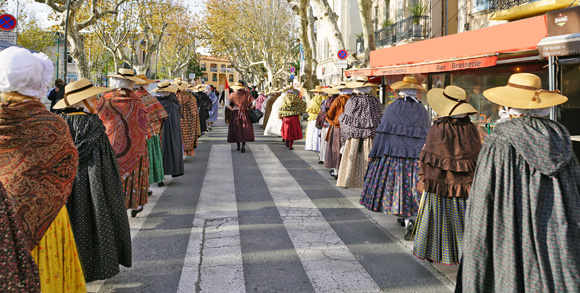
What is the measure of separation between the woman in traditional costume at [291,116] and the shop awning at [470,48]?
2.16 m

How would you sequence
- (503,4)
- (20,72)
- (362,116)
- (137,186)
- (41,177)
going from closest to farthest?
1. (20,72)
2. (41,177)
3. (137,186)
4. (362,116)
5. (503,4)

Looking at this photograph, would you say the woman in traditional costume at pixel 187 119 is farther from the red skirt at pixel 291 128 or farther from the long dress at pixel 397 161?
the long dress at pixel 397 161

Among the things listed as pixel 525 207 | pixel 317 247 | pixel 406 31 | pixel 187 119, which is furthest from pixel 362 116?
pixel 406 31

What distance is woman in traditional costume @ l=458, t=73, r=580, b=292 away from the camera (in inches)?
118

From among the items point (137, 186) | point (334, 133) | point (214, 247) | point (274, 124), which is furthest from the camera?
point (274, 124)

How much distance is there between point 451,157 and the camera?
443 centimetres

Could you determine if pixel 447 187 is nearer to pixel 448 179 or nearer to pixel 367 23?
pixel 448 179

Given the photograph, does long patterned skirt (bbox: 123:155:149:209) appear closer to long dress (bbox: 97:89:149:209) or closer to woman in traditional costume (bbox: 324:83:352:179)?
long dress (bbox: 97:89:149:209)

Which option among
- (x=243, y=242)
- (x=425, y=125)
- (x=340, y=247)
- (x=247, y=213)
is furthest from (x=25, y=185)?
(x=425, y=125)

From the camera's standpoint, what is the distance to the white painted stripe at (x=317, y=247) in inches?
168

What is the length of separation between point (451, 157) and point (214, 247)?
2.56 m

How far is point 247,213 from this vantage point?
22.0 feet

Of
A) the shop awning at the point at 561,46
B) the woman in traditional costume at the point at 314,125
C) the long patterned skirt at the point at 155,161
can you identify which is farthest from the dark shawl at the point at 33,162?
the woman in traditional costume at the point at 314,125

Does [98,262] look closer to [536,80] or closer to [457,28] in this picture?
[536,80]
